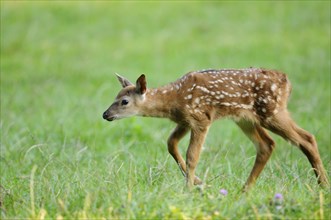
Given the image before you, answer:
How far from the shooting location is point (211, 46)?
661 inches

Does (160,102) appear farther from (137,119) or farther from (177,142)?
(137,119)

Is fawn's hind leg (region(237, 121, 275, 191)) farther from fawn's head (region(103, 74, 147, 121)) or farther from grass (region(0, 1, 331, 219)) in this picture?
fawn's head (region(103, 74, 147, 121))

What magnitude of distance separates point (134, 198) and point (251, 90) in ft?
7.38

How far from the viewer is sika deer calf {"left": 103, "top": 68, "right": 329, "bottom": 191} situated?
7590 millimetres

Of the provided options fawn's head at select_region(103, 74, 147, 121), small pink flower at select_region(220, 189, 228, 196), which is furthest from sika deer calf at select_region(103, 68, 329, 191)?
small pink flower at select_region(220, 189, 228, 196)

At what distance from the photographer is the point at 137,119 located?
39.0 ft

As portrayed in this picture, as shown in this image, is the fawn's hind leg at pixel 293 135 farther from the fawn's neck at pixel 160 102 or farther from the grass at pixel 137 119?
the fawn's neck at pixel 160 102

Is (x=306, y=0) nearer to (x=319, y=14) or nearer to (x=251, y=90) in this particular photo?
(x=319, y=14)

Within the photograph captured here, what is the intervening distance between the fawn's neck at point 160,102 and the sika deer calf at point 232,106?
0.03 ft

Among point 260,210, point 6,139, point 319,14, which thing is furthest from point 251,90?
point 319,14

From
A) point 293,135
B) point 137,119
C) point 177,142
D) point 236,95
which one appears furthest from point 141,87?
point 137,119

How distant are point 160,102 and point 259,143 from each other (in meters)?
1.12

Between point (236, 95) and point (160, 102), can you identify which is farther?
point (160, 102)

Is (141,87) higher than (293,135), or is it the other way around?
(141,87)
